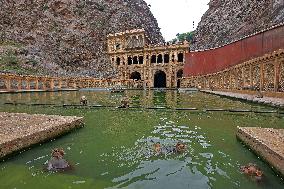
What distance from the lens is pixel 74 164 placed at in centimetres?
580

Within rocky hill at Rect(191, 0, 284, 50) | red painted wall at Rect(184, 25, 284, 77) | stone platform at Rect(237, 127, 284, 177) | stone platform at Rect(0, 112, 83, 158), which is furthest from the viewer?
rocky hill at Rect(191, 0, 284, 50)

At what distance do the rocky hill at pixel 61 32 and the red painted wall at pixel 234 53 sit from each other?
2911 centimetres

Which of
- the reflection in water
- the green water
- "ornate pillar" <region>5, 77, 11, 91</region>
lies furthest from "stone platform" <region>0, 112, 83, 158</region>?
"ornate pillar" <region>5, 77, 11, 91</region>

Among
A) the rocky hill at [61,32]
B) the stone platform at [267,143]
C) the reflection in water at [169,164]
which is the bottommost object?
the reflection in water at [169,164]

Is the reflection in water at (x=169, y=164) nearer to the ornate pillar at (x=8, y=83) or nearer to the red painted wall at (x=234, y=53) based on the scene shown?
the red painted wall at (x=234, y=53)

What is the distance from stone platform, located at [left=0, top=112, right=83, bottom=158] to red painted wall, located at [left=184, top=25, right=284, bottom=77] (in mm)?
17890

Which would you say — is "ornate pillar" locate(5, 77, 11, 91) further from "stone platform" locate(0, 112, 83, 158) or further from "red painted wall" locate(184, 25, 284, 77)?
"red painted wall" locate(184, 25, 284, 77)

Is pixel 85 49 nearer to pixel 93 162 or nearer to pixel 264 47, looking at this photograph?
pixel 264 47

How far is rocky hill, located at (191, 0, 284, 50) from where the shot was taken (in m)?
51.7

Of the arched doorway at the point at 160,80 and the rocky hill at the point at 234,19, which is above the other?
the rocky hill at the point at 234,19

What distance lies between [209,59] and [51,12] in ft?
171

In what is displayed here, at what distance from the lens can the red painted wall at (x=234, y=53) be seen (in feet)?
72.2

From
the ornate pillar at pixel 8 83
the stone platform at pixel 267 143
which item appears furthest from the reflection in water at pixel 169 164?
the ornate pillar at pixel 8 83

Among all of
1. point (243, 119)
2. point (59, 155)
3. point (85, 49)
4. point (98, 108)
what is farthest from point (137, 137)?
point (85, 49)
